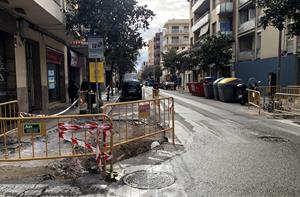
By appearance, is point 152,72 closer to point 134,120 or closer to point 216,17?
point 216,17

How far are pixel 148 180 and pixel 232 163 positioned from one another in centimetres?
204

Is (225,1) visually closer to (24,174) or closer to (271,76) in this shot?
(271,76)

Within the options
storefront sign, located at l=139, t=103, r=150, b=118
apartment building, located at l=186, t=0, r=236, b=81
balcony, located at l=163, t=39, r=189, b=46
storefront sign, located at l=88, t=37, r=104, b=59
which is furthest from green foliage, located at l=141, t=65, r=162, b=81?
storefront sign, located at l=139, t=103, r=150, b=118

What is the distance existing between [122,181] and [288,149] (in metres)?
4.58

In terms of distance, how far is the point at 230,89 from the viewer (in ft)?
77.9

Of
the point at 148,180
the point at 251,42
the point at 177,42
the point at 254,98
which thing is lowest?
the point at 148,180

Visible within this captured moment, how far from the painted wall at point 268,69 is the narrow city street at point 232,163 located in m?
14.8

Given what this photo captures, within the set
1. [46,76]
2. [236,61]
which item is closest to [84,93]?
[46,76]

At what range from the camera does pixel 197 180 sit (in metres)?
5.91

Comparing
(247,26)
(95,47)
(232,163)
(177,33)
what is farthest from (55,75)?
(177,33)

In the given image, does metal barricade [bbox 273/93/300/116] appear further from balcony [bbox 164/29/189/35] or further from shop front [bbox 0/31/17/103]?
balcony [bbox 164/29/189/35]

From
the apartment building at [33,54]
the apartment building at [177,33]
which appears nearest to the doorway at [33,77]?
the apartment building at [33,54]

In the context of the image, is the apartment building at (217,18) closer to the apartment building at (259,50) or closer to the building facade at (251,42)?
the building facade at (251,42)

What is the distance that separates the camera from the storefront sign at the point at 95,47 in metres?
12.8
